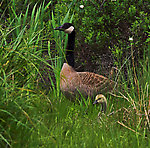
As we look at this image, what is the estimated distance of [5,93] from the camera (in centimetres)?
373

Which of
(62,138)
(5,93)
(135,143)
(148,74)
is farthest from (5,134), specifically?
(148,74)

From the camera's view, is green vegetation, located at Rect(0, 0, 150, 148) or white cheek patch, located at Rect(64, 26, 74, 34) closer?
green vegetation, located at Rect(0, 0, 150, 148)

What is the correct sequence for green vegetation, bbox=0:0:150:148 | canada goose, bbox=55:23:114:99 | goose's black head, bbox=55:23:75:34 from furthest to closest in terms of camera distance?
goose's black head, bbox=55:23:75:34 < canada goose, bbox=55:23:114:99 < green vegetation, bbox=0:0:150:148

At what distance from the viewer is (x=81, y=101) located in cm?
549

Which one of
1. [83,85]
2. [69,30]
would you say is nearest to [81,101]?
[83,85]

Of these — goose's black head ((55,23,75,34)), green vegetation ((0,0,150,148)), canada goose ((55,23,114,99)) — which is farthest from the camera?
goose's black head ((55,23,75,34))

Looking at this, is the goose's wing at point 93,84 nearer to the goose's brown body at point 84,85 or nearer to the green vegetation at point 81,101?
the goose's brown body at point 84,85

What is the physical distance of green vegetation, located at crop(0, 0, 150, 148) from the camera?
369 cm

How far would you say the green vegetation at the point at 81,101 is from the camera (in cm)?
369

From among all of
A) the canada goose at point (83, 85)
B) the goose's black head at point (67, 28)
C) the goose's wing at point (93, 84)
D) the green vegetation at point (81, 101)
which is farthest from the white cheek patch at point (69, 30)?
the goose's wing at point (93, 84)

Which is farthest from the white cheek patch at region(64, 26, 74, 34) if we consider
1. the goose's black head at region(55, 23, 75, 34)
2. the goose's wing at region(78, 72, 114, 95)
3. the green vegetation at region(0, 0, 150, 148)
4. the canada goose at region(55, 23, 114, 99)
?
the goose's wing at region(78, 72, 114, 95)

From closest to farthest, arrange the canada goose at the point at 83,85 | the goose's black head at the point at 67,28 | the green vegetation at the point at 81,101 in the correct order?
the green vegetation at the point at 81,101 < the canada goose at the point at 83,85 < the goose's black head at the point at 67,28

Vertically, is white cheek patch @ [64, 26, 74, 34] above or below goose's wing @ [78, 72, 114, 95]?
above

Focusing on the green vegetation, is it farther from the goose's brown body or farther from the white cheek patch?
the white cheek patch
